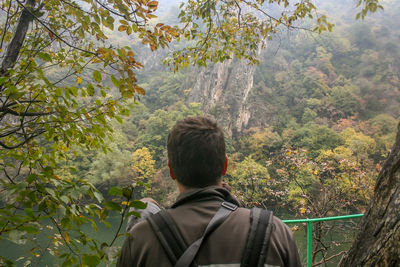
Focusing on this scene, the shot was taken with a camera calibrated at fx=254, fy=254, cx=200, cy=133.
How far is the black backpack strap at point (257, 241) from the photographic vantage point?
0.69 meters

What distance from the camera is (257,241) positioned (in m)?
0.70

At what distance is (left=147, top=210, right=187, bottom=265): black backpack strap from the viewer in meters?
0.68

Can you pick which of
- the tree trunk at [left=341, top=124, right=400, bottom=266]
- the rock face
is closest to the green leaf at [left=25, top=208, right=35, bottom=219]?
the tree trunk at [left=341, top=124, right=400, bottom=266]

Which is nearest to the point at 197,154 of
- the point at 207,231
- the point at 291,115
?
the point at 207,231

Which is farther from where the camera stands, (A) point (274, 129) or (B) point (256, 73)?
(B) point (256, 73)

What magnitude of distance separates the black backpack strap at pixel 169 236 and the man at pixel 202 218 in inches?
0.6

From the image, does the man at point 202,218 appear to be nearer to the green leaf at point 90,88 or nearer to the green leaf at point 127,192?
the green leaf at point 127,192

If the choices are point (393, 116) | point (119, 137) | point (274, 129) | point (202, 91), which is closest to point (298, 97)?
point (274, 129)

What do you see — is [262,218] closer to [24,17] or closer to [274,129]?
[24,17]

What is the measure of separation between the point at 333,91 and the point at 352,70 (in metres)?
8.26

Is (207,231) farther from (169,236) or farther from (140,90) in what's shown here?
(140,90)

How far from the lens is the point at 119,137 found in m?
28.2

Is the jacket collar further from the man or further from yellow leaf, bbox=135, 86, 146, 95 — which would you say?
yellow leaf, bbox=135, 86, 146, 95

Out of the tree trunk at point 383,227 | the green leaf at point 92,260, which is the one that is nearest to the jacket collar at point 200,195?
the green leaf at point 92,260
